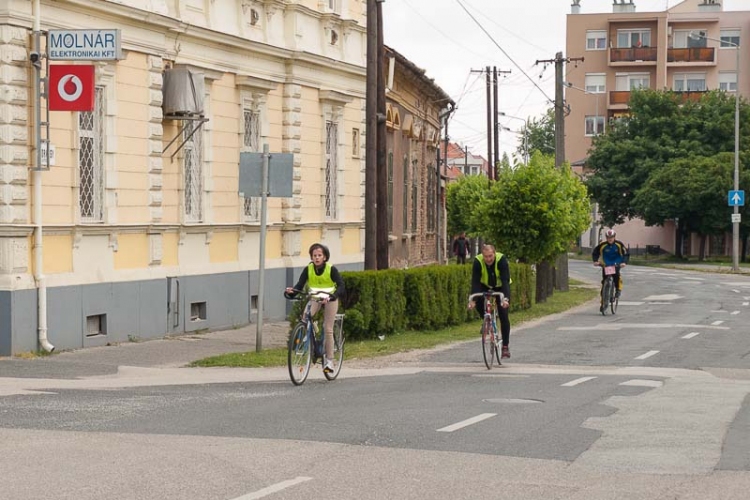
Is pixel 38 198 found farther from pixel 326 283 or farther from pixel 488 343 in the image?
pixel 488 343

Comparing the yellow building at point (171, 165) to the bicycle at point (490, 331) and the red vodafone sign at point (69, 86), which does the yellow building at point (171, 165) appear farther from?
the bicycle at point (490, 331)

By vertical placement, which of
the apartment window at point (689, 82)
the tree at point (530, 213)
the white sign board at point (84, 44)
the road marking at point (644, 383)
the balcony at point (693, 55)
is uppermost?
the balcony at point (693, 55)

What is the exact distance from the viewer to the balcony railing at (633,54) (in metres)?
91.7

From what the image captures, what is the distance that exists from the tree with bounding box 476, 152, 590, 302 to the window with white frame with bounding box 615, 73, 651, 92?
6027 centimetres

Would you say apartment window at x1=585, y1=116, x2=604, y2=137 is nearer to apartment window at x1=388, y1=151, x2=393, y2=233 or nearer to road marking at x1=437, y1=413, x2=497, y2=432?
apartment window at x1=388, y1=151, x2=393, y2=233

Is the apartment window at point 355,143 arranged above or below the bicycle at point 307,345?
above

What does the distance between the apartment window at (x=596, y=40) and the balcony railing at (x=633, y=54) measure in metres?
1.79

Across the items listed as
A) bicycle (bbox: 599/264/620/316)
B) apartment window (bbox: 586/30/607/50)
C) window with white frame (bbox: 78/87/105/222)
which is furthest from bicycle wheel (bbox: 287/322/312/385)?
apartment window (bbox: 586/30/607/50)

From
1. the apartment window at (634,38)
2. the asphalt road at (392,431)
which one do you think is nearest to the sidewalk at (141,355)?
the asphalt road at (392,431)

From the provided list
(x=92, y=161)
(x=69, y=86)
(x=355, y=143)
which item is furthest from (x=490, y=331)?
(x=355, y=143)

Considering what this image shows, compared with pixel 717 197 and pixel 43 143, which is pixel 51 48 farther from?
pixel 717 197

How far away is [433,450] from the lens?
34.0ft

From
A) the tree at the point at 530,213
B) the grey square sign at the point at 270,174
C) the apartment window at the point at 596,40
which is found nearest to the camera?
the grey square sign at the point at 270,174

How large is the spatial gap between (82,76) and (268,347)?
5.09 metres
